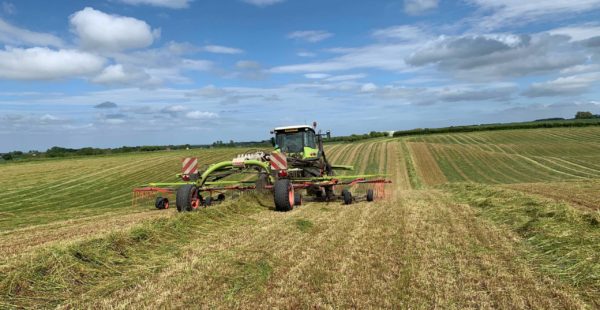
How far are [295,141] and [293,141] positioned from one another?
0.07m

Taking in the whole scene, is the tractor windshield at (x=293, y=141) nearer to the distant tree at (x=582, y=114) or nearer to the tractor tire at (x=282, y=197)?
the tractor tire at (x=282, y=197)

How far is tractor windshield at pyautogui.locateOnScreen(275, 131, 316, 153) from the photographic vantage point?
606 inches

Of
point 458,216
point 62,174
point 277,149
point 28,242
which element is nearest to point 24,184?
point 62,174

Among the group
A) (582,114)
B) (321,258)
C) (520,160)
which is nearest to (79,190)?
→ (321,258)

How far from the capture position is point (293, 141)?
50.7ft

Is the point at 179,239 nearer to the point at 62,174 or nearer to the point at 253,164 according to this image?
the point at 253,164

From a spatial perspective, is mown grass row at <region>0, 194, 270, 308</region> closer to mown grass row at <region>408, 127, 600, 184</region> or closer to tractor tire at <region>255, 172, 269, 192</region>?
tractor tire at <region>255, 172, 269, 192</region>

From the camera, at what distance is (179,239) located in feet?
23.0

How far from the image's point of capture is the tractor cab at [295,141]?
50.2 ft

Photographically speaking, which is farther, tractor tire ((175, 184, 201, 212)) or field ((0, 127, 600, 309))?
tractor tire ((175, 184, 201, 212))

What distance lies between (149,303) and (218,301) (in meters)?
0.65

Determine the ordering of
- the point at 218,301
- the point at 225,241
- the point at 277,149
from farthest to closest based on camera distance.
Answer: the point at 277,149, the point at 225,241, the point at 218,301

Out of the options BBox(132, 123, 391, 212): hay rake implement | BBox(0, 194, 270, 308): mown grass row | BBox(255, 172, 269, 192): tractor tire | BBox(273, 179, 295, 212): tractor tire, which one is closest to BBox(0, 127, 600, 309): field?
BBox(0, 194, 270, 308): mown grass row

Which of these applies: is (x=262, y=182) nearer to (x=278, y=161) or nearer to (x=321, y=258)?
(x=278, y=161)
